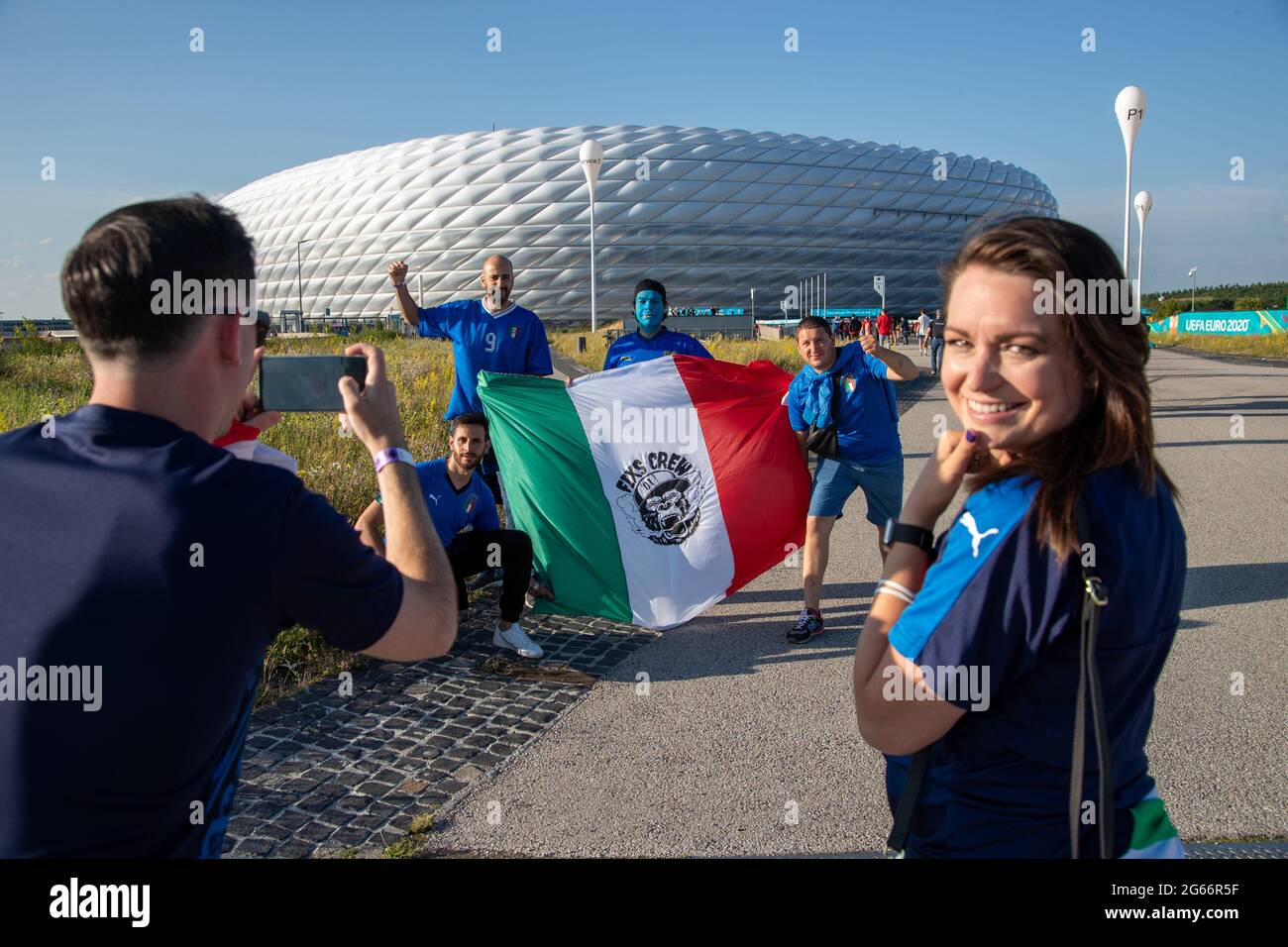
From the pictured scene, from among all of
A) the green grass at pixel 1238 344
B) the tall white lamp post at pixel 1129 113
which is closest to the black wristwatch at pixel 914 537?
the tall white lamp post at pixel 1129 113

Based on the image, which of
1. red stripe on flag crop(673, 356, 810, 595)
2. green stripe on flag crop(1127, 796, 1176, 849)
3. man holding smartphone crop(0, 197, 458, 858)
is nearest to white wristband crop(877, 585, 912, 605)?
green stripe on flag crop(1127, 796, 1176, 849)

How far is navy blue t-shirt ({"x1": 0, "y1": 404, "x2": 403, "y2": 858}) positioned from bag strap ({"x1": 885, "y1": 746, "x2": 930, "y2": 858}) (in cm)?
105

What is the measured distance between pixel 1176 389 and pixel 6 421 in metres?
23.5

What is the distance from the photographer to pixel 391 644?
1668 millimetres

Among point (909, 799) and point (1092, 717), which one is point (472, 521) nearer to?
point (909, 799)

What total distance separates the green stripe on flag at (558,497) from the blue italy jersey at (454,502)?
0.38 meters

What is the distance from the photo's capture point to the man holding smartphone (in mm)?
1386

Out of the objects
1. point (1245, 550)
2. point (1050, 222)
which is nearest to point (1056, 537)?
point (1050, 222)

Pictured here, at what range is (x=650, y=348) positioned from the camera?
784 centimetres

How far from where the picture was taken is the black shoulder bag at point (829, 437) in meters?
6.55

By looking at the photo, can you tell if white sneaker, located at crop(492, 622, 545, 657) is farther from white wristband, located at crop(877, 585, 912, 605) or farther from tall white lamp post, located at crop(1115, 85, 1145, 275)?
tall white lamp post, located at crop(1115, 85, 1145, 275)

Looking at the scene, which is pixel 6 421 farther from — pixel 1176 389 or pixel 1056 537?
pixel 1176 389

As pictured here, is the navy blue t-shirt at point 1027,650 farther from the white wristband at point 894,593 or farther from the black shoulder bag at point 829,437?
the black shoulder bag at point 829,437
